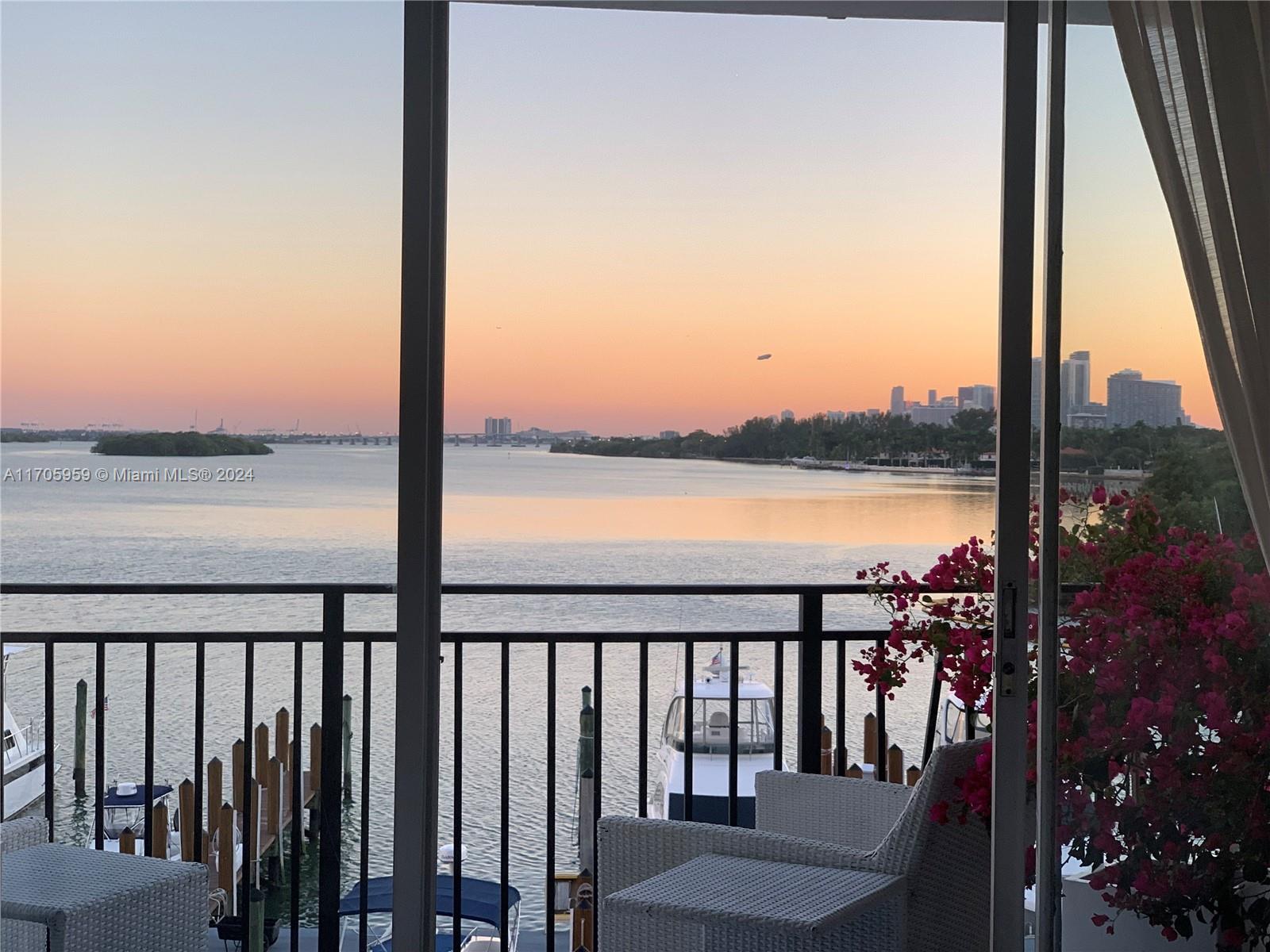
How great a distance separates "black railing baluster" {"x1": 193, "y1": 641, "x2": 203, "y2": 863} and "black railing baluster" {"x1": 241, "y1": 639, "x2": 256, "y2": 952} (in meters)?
0.07

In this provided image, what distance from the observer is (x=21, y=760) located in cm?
174

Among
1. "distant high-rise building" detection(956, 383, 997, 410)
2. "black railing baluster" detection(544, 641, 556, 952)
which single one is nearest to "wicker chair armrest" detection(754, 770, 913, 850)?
"black railing baluster" detection(544, 641, 556, 952)

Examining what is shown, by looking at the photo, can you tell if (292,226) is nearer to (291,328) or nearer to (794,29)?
(291,328)

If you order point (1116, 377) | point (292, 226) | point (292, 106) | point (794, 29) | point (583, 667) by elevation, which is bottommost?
point (583, 667)

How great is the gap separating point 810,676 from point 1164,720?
1.68 meters

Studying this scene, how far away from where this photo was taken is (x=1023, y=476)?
2.20m

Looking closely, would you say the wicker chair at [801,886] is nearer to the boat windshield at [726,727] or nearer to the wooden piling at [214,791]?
the wooden piling at [214,791]

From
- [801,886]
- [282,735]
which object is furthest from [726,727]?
[282,735]

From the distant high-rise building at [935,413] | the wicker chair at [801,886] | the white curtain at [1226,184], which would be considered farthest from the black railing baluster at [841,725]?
the distant high-rise building at [935,413]

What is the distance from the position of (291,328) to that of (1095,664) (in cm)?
171

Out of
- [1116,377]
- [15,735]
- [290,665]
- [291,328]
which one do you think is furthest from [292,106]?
[1116,377]

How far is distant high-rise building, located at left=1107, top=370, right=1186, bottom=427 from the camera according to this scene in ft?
6.57

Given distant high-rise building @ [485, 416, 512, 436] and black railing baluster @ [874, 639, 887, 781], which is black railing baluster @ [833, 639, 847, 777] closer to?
black railing baluster @ [874, 639, 887, 781]

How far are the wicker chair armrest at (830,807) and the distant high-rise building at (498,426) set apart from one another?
7.84 meters
